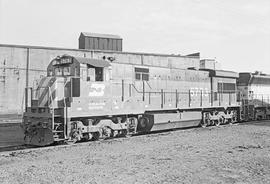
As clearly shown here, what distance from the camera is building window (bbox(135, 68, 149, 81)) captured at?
1488cm

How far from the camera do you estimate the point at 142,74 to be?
15172 mm

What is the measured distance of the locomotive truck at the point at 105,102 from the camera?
11406 millimetres

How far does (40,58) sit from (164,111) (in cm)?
1871

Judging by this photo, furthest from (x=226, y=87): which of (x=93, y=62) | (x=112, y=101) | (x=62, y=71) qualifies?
(x=62, y=71)

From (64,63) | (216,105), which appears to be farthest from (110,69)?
(216,105)

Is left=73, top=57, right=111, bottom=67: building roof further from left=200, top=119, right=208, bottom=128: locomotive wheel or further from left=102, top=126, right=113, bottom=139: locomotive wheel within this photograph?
left=200, top=119, right=208, bottom=128: locomotive wheel

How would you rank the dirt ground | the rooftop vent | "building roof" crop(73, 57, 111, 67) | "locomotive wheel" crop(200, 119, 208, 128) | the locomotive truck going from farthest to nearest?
the rooftop vent → "locomotive wheel" crop(200, 119, 208, 128) → "building roof" crop(73, 57, 111, 67) → the locomotive truck → the dirt ground

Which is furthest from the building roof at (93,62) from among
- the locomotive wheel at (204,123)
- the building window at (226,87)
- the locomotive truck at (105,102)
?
the building window at (226,87)

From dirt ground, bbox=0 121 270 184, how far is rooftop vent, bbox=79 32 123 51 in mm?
29662

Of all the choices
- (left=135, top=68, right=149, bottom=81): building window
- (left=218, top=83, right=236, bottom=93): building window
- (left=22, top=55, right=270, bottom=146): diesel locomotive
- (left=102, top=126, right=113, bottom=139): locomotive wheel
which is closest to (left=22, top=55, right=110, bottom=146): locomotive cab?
(left=22, top=55, right=270, bottom=146): diesel locomotive

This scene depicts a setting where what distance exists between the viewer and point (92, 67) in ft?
40.1

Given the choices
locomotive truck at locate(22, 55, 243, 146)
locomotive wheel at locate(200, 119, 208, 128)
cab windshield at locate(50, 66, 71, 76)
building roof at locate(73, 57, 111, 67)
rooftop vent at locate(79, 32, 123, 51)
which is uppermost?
rooftop vent at locate(79, 32, 123, 51)

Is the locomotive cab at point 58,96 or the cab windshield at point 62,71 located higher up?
the cab windshield at point 62,71

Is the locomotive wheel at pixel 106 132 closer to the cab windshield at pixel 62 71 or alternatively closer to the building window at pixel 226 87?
the cab windshield at pixel 62 71
